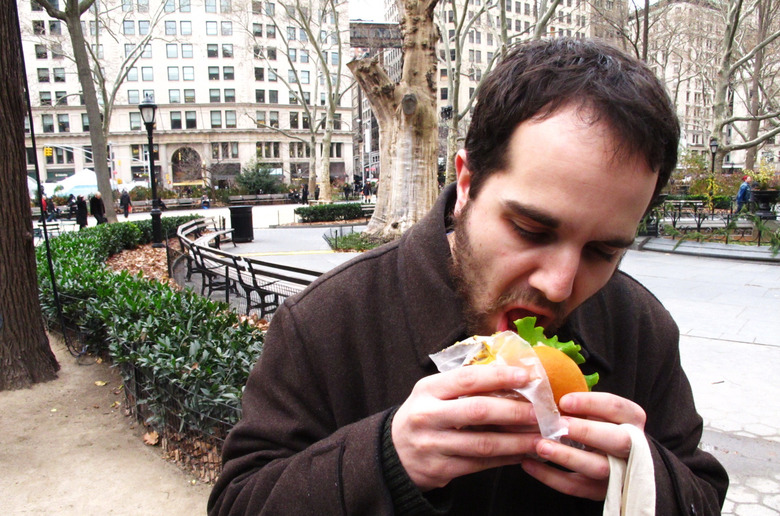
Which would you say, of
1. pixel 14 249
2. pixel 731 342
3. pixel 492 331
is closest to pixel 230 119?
pixel 14 249

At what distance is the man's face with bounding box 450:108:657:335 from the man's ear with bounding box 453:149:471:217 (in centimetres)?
11

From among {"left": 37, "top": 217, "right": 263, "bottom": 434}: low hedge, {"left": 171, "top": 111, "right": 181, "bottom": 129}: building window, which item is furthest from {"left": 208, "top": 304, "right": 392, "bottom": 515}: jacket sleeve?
{"left": 171, "top": 111, "right": 181, "bottom": 129}: building window

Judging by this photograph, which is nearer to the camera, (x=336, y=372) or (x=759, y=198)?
(x=336, y=372)

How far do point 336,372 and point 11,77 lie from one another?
6176 mm

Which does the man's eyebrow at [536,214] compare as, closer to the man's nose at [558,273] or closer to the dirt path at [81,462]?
the man's nose at [558,273]

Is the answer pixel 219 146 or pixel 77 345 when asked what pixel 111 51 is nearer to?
pixel 219 146

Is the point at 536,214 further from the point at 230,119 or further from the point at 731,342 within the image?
the point at 230,119

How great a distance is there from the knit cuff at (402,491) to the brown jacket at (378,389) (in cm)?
2

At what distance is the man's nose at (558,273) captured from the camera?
1.22m

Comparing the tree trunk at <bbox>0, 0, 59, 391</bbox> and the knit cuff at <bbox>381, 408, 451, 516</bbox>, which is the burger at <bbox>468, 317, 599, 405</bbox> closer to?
the knit cuff at <bbox>381, 408, 451, 516</bbox>

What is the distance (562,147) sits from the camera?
119 cm

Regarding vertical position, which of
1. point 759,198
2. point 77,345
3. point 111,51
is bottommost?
point 77,345

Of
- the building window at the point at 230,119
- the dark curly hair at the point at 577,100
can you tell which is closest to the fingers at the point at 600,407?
the dark curly hair at the point at 577,100

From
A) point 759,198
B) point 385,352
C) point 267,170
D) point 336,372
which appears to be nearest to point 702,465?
point 385,352
